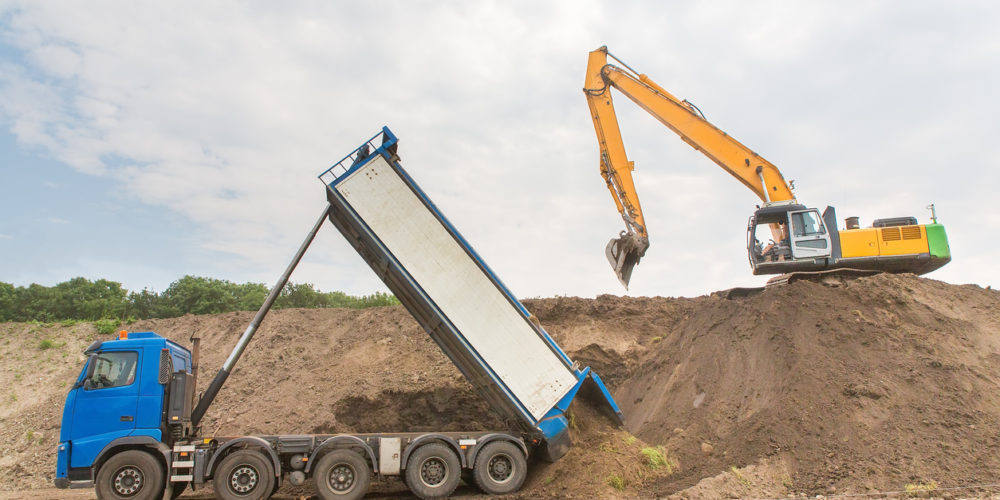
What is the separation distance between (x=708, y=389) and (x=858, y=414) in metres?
3.56

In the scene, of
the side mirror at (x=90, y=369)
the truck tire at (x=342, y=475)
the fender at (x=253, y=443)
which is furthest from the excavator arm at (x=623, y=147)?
the side mirror at (x=90, y=369)

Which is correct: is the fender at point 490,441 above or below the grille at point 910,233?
below

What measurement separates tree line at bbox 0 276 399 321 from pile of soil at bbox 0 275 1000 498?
5.81 metres

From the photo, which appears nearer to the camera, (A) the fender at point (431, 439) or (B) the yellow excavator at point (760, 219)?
(A) the fender at point (431, 439)

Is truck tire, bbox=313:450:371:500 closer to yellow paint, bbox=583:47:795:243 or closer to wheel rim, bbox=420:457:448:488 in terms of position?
wheel rim, bbox=420:457:448:488

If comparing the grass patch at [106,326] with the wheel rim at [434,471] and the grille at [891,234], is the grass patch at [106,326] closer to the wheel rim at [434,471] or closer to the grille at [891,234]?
the wheel rim at [434,471]

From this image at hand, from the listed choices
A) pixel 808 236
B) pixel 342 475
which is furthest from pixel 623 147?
pixel 342 475

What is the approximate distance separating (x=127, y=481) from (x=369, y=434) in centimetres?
401

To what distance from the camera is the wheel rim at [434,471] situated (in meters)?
11.1

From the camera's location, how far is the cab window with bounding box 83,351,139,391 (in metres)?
10.2

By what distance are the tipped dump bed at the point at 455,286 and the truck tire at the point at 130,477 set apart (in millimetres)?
5264

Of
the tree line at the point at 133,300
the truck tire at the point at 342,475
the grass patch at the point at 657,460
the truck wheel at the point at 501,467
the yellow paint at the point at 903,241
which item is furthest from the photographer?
the tree line at the point at 133,300

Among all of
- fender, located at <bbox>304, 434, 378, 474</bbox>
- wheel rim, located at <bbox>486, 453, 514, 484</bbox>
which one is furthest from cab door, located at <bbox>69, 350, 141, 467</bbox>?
wheel rim, located at <bbox>486, 453, 514, 484</bbox>

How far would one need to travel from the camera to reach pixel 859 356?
42.9ft
